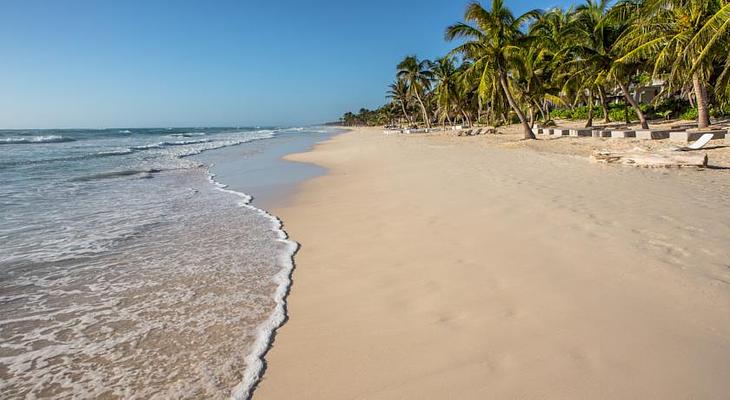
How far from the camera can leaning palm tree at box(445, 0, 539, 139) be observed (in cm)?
2038

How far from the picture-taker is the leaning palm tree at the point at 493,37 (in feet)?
66.8

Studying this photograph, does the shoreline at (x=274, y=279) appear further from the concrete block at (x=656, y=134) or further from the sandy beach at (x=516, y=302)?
the concrete block at (x=656, y=134)

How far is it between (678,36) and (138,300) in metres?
20.2

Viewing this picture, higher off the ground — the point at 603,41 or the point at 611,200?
the point at 603,41

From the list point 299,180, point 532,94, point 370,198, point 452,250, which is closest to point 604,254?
point 452,250

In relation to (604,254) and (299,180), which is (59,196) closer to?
(299,180)

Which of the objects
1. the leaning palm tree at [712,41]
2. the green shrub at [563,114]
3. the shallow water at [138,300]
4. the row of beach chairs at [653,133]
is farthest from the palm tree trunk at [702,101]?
the green shrub at [563,114]

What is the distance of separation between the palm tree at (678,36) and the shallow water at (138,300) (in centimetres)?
1696

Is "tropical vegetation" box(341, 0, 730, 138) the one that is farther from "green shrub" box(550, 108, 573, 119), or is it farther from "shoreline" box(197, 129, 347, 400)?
"shoreline" box(197, 129, 347, 400)

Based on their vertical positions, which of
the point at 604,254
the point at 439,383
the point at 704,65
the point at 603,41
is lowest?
the point at 439,383

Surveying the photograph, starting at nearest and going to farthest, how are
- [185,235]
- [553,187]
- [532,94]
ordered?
[185,235] < [553,187] < [532,94]

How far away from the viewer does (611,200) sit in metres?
6.70

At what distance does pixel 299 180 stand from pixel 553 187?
809cm

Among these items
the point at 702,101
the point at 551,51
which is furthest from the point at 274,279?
the point at 551,51
